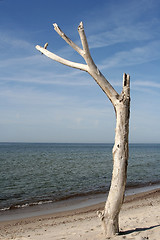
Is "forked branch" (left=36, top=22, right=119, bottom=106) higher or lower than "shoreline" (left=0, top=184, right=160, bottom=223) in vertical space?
higher

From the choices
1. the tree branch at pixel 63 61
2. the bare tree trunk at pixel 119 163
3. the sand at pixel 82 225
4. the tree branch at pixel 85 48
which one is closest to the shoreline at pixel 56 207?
the sand at pixel 82 225

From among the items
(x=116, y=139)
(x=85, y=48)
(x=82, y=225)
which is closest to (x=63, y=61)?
(x=85, y=48)

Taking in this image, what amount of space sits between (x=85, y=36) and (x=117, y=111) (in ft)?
5.80

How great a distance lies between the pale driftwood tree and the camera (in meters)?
5.54

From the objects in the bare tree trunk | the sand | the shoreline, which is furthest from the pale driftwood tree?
the shoreline

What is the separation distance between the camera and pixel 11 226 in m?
9.32

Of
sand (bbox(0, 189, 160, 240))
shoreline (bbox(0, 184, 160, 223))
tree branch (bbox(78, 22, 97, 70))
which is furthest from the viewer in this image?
shoreline (bbox(0, 184, 160, 223))

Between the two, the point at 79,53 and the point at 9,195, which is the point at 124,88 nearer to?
the point at 79,53

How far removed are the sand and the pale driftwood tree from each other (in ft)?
1.56

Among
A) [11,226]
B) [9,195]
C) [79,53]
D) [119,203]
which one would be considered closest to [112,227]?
[119,203]

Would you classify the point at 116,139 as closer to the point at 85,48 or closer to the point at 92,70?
the point at 92,70

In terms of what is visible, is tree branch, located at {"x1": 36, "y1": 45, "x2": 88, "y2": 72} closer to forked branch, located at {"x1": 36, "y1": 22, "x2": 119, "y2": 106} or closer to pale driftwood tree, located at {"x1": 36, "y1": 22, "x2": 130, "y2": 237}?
forked branch, located at {"x1": 36, "y1": 22, "x2": 119, "y2": 106}

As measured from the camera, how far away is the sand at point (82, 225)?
20.1ft

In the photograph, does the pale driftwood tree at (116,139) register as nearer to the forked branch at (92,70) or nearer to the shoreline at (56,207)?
the forked branch at (92,70)
